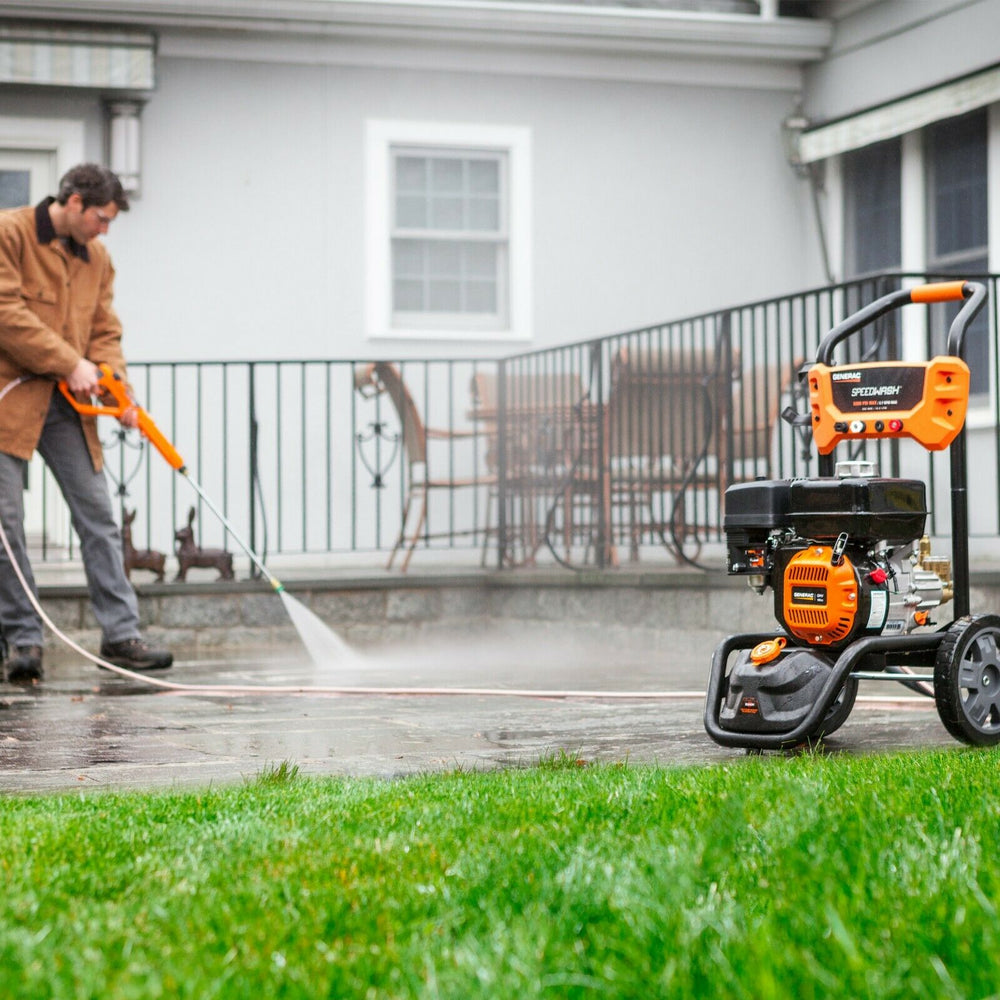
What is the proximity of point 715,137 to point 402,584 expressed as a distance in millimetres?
4616

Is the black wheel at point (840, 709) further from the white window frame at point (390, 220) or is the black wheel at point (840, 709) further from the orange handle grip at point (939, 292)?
the white window frame at point (390, 220)

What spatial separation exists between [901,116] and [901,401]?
22.7 feet

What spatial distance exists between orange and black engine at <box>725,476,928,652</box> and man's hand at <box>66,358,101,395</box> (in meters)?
3.24

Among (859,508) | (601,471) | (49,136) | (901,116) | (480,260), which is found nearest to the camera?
(859,508)

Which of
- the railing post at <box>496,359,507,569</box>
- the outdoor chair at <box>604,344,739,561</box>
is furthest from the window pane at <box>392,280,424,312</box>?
the outdoor chair at <box>604,344,739,561</box>

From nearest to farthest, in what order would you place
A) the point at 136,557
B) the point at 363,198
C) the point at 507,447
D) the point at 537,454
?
the point at 136,557 < the point at 537,454 < the point at 507,447 < the point at 363,198

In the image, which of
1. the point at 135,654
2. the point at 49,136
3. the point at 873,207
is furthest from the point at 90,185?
the point at 873,207

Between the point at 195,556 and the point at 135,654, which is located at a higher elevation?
the point at 195,556

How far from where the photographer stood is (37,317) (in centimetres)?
624

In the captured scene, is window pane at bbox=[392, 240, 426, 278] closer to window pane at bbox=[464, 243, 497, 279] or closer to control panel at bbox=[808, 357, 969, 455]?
window pane at bbox=[464, 243, 497, 279]

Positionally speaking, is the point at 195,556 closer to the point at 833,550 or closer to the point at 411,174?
the point at 411,174

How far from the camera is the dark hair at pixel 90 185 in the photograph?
20.3 ft

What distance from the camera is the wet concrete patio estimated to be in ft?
12.6

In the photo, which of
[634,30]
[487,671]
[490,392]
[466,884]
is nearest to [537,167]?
[634,30]
